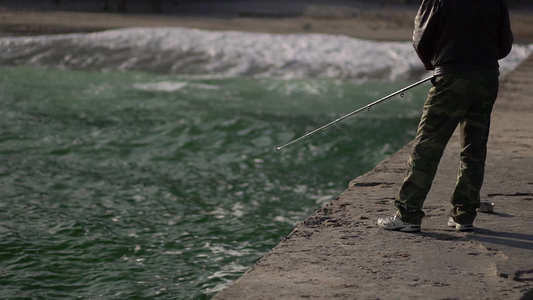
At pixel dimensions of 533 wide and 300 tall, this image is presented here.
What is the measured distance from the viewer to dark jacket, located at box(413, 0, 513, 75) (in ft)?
12.5

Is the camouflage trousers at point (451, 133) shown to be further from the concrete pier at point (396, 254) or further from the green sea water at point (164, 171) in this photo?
the green sea water at point (164, 171)

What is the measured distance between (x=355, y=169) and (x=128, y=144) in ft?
7.69

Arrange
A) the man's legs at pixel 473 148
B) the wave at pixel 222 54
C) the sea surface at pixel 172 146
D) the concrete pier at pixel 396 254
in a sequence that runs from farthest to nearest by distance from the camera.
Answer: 1. the wave at pixel 222 54
2. the sea surface at pixel 172 146
3. the man's legs at pixel 473 148
4. the concrete pier at pixel 396 254

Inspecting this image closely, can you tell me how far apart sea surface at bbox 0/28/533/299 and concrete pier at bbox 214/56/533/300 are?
38.6 inches

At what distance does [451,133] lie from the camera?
12.8ft

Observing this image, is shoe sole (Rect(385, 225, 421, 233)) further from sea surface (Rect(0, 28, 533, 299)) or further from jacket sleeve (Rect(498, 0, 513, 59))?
sea surface (Rect(0, 28, 533, 299))

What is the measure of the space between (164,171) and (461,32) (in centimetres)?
427

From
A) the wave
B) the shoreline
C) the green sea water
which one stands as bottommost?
the green sea water

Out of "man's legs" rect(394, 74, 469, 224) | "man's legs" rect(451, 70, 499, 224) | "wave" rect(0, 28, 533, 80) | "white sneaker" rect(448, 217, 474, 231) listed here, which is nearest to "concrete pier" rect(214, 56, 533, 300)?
"white sneaker" rect(448, 217, 474, 231)

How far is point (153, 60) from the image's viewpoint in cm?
1414

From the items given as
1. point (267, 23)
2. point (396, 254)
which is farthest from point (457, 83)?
point (267, 23)

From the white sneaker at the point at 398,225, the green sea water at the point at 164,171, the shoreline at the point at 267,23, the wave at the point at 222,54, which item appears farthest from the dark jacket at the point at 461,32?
the shoreline at the point at 267,23

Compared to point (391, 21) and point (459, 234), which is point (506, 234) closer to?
point (459, 234)

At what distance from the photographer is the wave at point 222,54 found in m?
13.5
